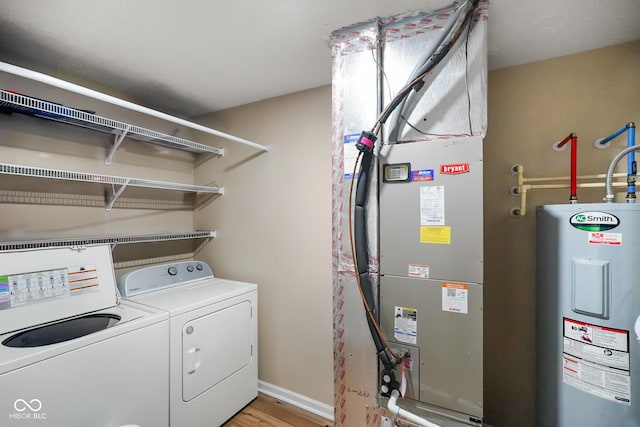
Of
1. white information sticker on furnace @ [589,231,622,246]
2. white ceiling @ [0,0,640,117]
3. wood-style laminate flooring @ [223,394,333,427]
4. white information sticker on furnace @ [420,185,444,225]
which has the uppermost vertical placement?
white ceiling @ [0,0,640,117]

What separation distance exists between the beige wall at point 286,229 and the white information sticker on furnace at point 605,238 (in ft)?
4.68

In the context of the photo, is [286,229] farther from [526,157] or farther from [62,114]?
[526,157]

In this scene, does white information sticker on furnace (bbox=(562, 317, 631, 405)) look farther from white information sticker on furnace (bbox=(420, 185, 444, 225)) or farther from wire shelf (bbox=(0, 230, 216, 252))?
wire shelf (bbox=(0, 230, 216, 252))

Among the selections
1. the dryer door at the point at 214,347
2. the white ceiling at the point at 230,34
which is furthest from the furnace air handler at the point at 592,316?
the dryer door at the point at 214,347

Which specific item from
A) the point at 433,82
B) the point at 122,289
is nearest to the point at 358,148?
the point at 433,82

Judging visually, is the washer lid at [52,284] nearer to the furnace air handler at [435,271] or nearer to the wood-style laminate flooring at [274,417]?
the wood-style laminate flooring at [274,417]

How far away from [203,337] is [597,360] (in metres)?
2.08

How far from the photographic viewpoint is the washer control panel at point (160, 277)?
1.96 metres

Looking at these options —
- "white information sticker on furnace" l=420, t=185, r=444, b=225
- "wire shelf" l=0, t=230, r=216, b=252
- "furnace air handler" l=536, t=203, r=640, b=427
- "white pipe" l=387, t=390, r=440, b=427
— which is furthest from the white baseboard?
"white information sticker on furnace" l=420, t=185, r=444, b=225

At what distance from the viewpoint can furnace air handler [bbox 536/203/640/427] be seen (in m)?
1.17

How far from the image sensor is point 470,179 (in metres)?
1.22

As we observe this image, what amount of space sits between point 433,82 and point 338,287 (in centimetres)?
112

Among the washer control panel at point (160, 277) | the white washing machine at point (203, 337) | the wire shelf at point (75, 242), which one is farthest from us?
the washer control panel at point (160, 277)

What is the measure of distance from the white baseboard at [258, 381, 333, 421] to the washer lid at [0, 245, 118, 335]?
1.37 meters
